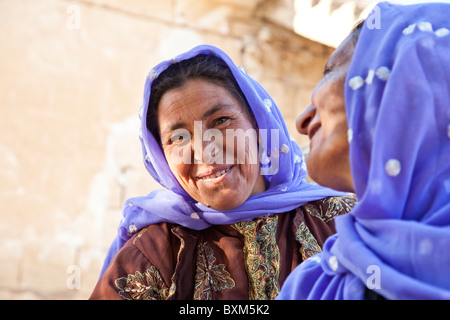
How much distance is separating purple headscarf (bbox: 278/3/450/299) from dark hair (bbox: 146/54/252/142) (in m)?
1.18

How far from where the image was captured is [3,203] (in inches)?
179

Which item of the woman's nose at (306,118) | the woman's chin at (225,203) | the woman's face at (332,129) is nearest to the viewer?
the woman's face at (332,129)

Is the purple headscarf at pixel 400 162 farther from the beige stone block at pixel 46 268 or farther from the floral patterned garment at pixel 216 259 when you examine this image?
the beige stone block at pixel 46 268

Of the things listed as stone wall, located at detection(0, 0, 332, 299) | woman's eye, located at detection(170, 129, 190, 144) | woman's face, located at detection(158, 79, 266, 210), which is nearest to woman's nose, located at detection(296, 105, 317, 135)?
woman's face, located at detection(158, 79, 266, 210)

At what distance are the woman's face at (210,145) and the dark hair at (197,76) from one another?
0.11 feet

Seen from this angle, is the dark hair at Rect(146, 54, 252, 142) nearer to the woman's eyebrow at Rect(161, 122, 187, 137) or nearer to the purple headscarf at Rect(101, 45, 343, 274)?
the purple headscarf at Rect(101, 45, 343, 274)

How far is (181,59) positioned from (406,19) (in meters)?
1.35

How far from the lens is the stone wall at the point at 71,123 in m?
4.66

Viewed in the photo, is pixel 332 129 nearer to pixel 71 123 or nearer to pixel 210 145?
pixel 210 145

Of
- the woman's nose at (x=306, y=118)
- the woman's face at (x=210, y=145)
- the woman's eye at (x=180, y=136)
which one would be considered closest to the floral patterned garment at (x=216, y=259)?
the woman's face at (x=210, y=145)

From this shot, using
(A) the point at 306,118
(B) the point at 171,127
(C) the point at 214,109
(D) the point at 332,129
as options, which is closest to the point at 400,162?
(D) the point at 332,129

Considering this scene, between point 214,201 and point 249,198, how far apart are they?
0.20 meters

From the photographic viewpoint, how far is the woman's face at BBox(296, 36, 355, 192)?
127cm

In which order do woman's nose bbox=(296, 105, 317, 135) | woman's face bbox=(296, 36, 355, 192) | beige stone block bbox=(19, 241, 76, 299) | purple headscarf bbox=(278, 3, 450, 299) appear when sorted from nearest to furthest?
purple headscarf bbox=(278, 3, 450, 299)
woman's face bbox=(296, 36, 355, 192)
woman's nose bbox=(296, 105, 317, 135)
beige stone block bbox=(19, 241, 76, 299)
